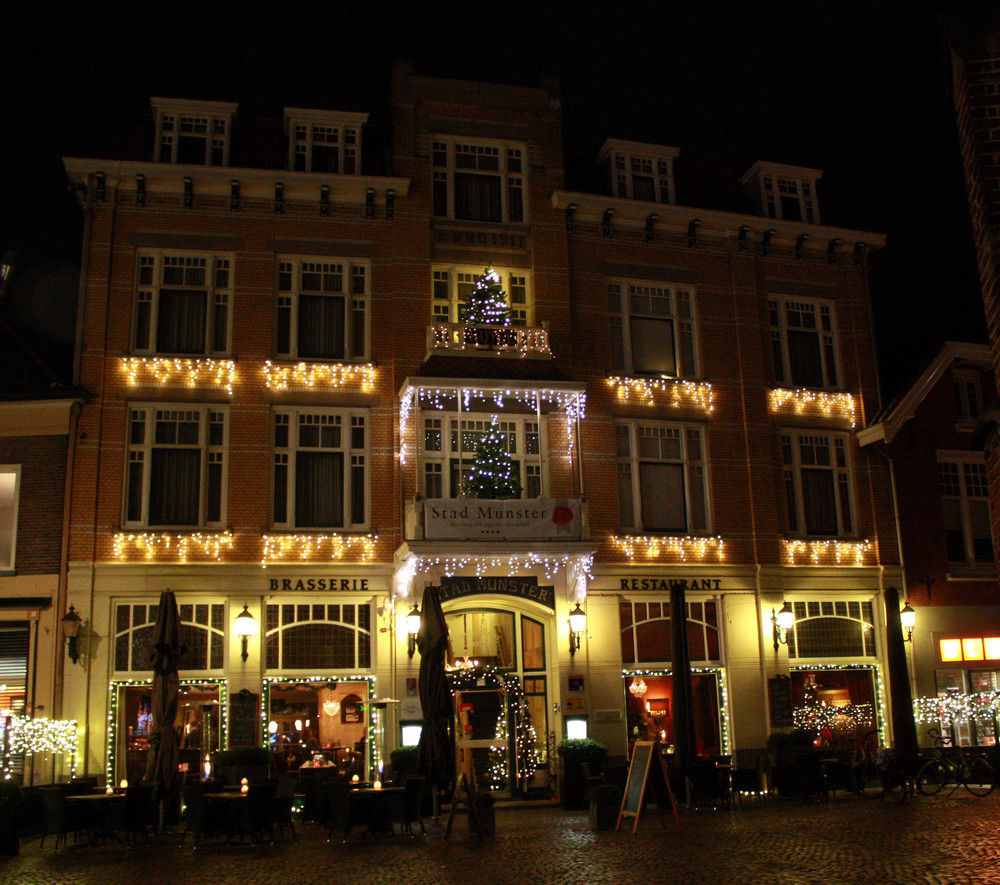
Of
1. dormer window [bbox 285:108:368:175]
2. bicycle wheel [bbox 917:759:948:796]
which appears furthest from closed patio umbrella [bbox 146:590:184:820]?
bicycle wheel [bbox 917:759:948:796]

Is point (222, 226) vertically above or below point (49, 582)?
above

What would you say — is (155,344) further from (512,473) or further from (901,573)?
(901,573)

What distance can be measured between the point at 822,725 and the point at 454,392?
10.9 meters

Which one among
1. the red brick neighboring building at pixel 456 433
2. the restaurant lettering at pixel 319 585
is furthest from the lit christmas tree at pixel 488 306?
the restaurant lettering at pixel 319 585

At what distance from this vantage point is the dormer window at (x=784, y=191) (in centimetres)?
2775

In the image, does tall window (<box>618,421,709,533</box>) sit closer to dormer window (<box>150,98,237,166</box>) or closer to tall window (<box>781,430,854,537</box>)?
tall window (<box>781,430,854,537</box>)

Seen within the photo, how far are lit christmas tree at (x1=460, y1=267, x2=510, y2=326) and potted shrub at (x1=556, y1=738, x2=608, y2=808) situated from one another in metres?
9.02

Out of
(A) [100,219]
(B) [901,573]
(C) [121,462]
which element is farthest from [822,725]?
(A) [100,219]

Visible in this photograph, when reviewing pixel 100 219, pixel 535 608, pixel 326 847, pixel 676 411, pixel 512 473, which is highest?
pixel 100 219

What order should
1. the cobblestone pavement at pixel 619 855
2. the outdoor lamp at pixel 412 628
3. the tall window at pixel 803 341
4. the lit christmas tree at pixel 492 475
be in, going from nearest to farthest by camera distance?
the cobblestone pavement at pixel 619 855, the outdoor lamp at pixel 412 628, the lit christmas tree at pixel 492 475, the tall window at pixel 803 341

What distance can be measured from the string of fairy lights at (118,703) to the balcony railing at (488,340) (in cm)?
799

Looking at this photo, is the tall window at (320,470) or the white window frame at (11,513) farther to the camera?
the tall window at (320,470)

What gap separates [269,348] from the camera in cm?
2333

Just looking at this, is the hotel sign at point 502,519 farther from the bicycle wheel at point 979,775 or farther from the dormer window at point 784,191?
the dormer window at point 784,191
